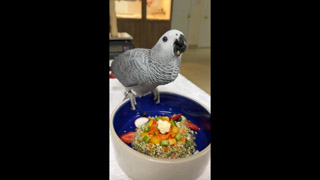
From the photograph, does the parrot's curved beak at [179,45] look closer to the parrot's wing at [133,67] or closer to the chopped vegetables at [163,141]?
the parrot's wing at [133,67]

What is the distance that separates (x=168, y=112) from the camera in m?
0.70

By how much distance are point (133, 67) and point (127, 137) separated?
26 centimetres

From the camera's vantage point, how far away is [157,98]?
27.3 inches

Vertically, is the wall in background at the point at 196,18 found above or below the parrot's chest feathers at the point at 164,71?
above

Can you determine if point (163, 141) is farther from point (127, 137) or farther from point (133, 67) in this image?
point (133, 67)

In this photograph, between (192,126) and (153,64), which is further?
(192,126)

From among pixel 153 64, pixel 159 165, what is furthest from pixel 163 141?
pixel 153 64

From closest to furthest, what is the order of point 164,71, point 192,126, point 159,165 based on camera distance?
point 159,165, point 164,71, point 192,126

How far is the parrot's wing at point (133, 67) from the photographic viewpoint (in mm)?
560

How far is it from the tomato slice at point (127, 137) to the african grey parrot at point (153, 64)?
0.36 ft

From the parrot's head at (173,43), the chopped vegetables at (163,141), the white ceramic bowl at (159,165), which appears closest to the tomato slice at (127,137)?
the chopped vegetables at (163,141)

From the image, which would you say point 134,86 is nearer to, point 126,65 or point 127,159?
point 126,65
